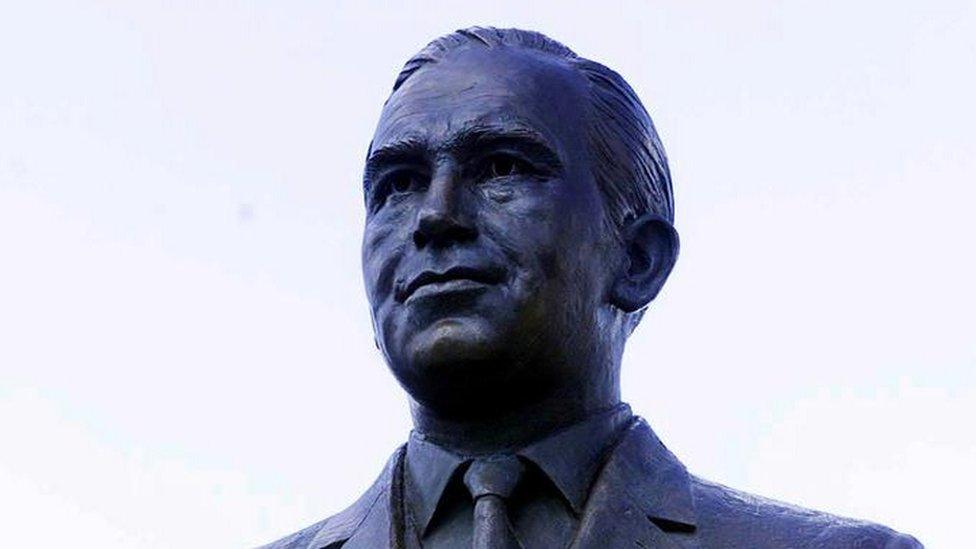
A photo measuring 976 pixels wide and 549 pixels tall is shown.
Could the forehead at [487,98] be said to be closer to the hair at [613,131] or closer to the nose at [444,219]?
the hair at [613,131]

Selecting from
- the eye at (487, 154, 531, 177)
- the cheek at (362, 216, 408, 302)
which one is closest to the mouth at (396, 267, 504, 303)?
the cheek at (362, 216, 408, 302)

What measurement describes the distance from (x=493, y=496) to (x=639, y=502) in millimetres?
462

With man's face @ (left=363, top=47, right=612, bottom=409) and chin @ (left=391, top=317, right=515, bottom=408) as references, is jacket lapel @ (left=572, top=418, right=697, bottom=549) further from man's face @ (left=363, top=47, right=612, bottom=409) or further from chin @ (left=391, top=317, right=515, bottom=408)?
chin @ (left=391, top=317, right=515, bottom=408)

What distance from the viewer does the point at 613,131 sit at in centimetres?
720

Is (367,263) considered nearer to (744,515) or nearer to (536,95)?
(536,95)

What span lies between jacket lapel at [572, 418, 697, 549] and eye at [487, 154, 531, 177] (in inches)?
35.2

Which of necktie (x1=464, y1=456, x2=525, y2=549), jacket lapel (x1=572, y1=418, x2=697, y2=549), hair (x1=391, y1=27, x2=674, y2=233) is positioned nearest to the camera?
necktie (x1=464, y1=456, x2=525, y2=549)

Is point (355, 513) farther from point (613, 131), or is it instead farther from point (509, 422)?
point (613, 131)

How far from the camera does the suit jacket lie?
664cm

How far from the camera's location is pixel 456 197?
679cm

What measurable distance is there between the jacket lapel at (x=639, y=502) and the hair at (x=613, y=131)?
722 mm

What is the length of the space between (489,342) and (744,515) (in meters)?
1.00

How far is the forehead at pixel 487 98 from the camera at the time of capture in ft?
22.8

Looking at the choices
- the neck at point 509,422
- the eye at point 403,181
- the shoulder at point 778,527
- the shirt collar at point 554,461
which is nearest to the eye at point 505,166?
the eye at point 403,181
